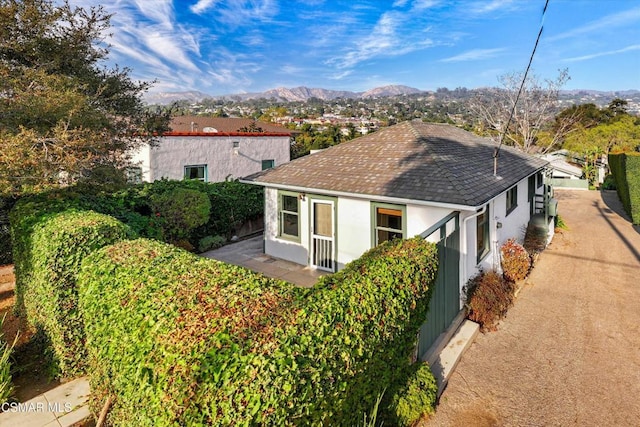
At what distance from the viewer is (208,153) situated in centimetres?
1802

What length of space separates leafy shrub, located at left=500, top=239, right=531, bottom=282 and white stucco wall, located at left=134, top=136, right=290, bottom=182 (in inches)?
523

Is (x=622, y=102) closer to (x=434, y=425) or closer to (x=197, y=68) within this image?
(x=197, y=68)

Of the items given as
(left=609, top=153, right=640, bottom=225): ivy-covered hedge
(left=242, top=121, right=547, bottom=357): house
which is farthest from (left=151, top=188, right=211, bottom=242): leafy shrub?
(left=609, top=153, right=640, bottom=225): ivy-covered hedge

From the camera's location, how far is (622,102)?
48.4 m

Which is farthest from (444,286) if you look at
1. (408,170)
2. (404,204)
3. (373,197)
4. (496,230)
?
(496,230)

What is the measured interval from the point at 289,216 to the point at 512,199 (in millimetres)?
6951

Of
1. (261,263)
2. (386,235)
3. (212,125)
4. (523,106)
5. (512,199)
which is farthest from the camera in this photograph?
(523,106)

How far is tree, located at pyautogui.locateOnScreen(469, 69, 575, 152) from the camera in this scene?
31.0m

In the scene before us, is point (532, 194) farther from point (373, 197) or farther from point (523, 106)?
point (523, 106)

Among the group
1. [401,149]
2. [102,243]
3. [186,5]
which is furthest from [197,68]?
[102,243]

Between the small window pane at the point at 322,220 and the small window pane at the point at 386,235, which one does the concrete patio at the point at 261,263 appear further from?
the small window pane at the point at 386,235

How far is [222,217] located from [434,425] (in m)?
9.70

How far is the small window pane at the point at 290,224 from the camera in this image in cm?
1037

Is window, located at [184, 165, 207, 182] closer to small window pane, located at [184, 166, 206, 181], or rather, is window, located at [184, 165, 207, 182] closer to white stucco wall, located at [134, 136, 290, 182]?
small window pane, located at [184, 166, 206, 181]
